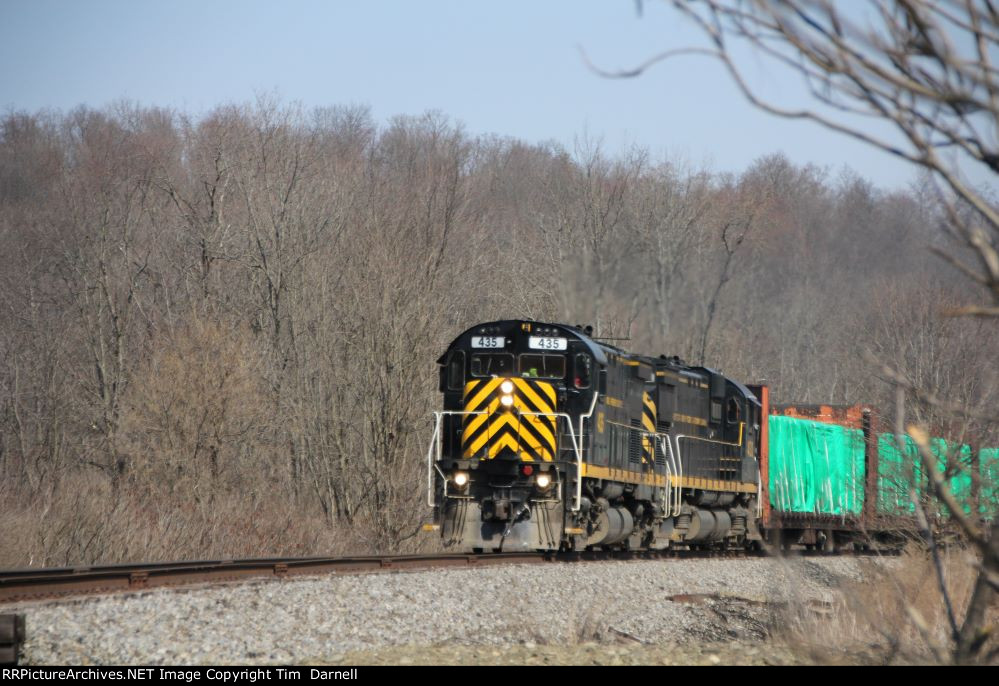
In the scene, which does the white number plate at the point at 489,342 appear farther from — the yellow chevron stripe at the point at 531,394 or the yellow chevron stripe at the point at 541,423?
the yellow chevron stripe at the point at 541,423

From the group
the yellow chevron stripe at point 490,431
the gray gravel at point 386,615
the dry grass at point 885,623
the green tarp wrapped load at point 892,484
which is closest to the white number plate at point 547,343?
the yellow chevron stripe at point 490,431

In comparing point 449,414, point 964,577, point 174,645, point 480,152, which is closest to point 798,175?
point 480,152

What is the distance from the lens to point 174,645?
818cm

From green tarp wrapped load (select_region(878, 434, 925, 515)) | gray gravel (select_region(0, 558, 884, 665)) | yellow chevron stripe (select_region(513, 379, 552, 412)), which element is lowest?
gray gravel (select_region(0, 558, 884, 665))

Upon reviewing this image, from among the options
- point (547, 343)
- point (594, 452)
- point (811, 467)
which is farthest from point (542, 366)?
point (811, 467)

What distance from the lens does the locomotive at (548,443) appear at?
15.6 m

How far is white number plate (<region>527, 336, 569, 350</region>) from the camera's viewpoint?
16.2m

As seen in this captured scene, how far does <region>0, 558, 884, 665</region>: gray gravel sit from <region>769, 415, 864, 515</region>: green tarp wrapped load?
8522 millimetres

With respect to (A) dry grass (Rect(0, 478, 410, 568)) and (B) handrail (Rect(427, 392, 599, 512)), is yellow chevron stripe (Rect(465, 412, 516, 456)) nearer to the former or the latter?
(B) handrail (Rect(427, 392, 599, 512))

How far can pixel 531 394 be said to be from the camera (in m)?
16.1

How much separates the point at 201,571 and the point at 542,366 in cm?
620

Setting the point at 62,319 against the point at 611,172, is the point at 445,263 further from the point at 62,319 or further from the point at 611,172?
the point at 62,319

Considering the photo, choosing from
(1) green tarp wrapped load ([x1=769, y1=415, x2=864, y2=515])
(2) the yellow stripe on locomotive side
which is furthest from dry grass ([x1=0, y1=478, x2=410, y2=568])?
(1) green tarp wrapped load ([x1=769, y1=415, x2=864, y2=515])
